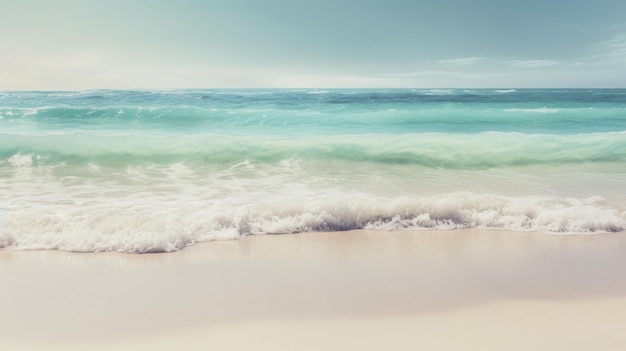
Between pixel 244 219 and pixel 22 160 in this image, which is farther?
pixel 22 160

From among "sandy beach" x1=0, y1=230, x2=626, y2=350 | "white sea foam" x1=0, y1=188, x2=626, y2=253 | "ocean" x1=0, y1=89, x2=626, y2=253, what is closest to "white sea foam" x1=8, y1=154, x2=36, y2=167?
"ocean" x1=0, y1=89, x2=626, y2=253

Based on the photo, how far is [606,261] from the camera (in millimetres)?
4281

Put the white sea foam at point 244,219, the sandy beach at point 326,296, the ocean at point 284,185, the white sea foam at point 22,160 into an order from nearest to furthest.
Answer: the sandy beach at point 326,296 → the white sea foam at point 244,219 → the ocean at point 284,185 → the white sea foam at point 22,160

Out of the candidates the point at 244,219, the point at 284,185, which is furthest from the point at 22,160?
the point at 244,219

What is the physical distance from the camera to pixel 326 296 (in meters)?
3.43

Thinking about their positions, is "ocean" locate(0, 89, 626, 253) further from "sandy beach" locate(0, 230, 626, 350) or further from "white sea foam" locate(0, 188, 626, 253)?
"sandy beach" locate(0, 230, 626, 350)

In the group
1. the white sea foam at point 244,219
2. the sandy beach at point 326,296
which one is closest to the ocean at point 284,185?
the white sea foam at point 244,219

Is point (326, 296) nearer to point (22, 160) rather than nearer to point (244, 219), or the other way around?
point (244, 219)

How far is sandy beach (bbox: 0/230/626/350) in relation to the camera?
9.28 ft

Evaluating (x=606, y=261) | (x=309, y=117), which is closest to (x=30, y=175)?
(x=606, y=261)

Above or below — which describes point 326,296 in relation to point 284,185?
below

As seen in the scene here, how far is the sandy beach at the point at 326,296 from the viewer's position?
283 cm

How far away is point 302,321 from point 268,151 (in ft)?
27.9

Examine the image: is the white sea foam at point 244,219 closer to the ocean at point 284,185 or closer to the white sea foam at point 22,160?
the ocean at point 284,185
